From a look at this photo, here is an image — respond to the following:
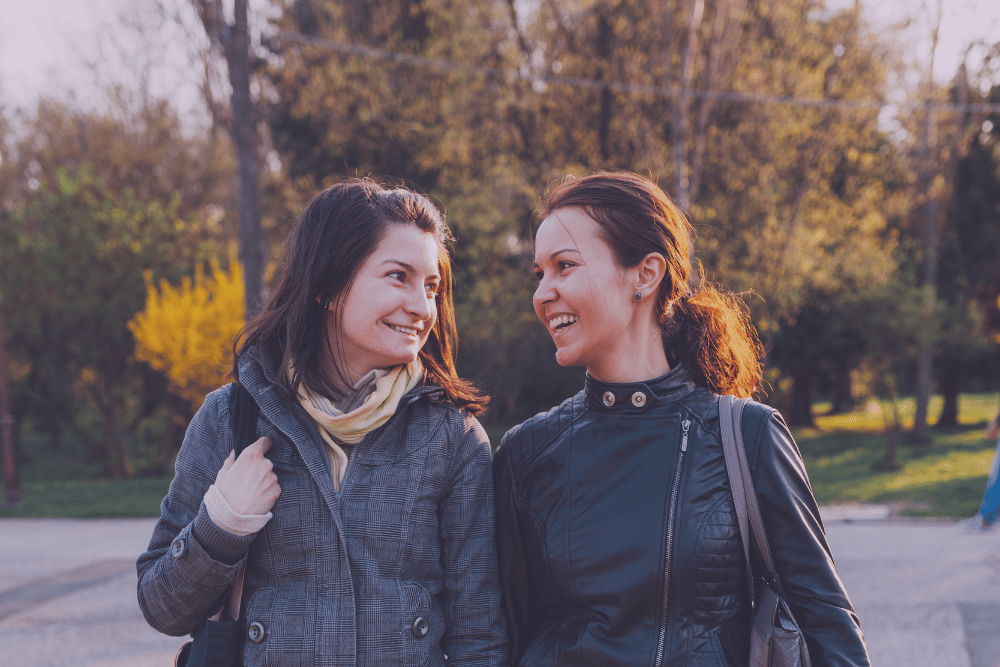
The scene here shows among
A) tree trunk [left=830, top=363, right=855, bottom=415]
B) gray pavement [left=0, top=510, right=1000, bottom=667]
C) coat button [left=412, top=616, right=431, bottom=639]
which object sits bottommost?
tree trunk [left=830, top=363, right=855, bottom=415]

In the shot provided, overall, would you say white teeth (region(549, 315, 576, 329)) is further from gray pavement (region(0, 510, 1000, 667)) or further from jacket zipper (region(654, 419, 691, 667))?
gray pavement (region(0, 510, 1000, 667))

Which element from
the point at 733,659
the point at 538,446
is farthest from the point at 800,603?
the point at 538,446

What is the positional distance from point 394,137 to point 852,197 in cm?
981

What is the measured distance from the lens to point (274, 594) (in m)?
1.79

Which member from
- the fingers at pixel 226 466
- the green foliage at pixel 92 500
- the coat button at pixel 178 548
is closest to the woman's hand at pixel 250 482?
the fingers at pixel 226 466

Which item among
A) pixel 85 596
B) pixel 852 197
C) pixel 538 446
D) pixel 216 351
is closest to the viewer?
pixel 538 446

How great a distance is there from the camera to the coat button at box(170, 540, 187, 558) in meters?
1.74

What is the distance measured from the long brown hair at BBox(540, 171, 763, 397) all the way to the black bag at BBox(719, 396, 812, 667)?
226 mm

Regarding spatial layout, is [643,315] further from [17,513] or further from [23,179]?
[23,179]

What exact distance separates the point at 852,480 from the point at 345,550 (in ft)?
45.0

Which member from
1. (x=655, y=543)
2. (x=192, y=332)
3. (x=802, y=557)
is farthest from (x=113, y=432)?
(x=802, y=557)

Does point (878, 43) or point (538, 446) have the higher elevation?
point (878, 43)

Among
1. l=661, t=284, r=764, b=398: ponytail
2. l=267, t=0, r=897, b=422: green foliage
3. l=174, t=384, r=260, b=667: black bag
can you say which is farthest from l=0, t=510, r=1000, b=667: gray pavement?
l=267, t=0, r=897, b=422: green foliage

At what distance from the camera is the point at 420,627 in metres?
1.78
